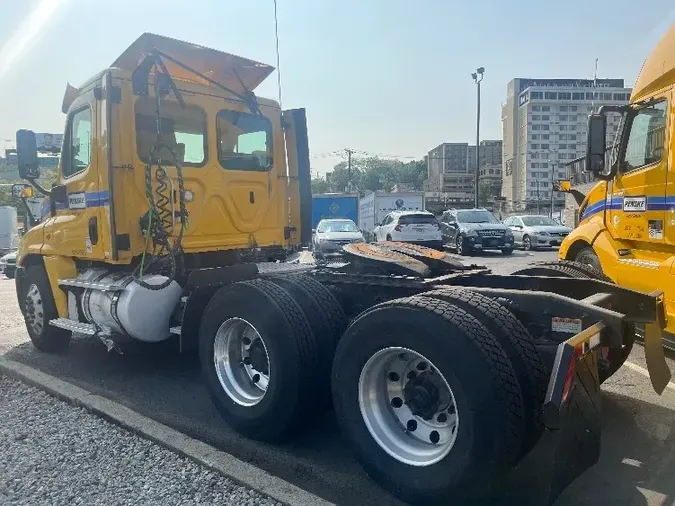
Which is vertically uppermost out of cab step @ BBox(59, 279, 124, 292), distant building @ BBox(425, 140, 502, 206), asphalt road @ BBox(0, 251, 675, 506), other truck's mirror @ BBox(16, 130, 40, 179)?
distant building @ BBox(425, 140, 502, 206)

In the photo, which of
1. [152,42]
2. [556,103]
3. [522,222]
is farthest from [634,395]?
[556,103]

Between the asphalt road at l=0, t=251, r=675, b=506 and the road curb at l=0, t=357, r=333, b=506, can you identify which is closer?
the road curb at l=0, t=357, r=333, b=506

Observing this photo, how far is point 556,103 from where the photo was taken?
181ft

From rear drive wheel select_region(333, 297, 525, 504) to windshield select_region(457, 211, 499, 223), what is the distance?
18.6m

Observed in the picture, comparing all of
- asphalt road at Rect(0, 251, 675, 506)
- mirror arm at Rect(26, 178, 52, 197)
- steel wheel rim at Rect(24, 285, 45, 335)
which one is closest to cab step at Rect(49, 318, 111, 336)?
steel wheel rim at Rect(24, 285, 45, 335)

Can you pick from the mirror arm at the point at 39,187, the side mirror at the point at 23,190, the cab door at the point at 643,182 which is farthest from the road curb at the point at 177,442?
the cab door at the point at 643,182

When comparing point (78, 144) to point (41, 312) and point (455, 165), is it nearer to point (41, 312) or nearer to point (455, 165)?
point (41, 312)

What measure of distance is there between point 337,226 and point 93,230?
16054 millimetres

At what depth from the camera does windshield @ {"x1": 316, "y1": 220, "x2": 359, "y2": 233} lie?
68.4 ft

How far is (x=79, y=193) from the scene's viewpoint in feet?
18.1

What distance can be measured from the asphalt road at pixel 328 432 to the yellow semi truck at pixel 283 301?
188 millimetres

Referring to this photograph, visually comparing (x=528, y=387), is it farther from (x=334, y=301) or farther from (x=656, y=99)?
(x=656, y=99)

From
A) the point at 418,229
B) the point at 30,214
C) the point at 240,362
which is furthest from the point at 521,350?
the point at 418,229

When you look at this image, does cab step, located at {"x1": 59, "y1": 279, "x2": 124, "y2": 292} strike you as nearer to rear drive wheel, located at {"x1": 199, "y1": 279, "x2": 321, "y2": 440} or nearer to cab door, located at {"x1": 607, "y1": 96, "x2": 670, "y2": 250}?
rear drive wheel, located at {"x1": 199, "y1": 279, "x2": 321, "y2": 440}
